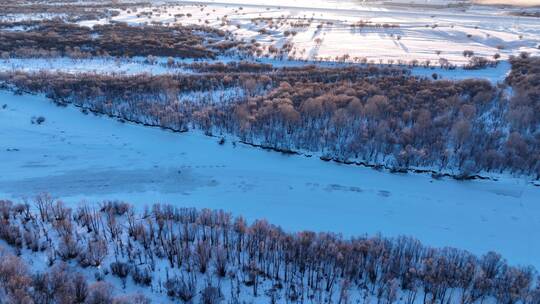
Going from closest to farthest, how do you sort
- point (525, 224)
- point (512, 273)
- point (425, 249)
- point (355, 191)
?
1. point (512, 273)
2. point (425, 249)
3. point (525, 224)
4. point (355, 191)

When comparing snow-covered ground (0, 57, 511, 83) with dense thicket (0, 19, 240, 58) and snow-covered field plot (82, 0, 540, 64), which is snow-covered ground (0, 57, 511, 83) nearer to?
dense thicket (0, 19, 240, 58)

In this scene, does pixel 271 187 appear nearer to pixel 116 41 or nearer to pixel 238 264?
pixel 238 264

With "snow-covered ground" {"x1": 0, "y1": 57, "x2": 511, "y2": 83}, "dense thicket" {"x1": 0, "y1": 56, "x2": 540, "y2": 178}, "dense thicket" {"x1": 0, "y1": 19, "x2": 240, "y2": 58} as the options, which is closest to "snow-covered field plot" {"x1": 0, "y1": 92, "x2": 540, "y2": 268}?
"dense thicket" {"x1": 0, "y1": 56, "x2": 540, "y2": 178}

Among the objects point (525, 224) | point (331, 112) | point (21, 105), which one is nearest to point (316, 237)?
point (525, 224)

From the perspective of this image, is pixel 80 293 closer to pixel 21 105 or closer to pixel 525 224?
pixel 525 224

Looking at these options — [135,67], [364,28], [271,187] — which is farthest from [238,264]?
[364,28]

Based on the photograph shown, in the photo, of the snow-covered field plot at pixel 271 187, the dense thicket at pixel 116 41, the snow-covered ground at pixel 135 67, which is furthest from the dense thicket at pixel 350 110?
the dense thicket at pixel 116 41

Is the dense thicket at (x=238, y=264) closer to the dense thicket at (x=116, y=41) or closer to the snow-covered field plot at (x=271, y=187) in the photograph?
the snow-covered field plot at (x=271, y=187)
